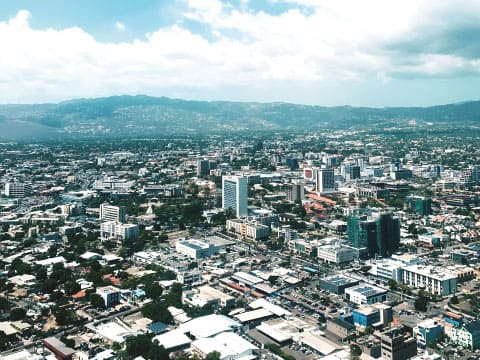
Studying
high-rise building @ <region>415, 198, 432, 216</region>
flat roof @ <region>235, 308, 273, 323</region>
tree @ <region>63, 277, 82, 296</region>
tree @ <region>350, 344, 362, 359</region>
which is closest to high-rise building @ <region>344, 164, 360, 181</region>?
high-rise building @ <region>415, 198, 432, 216</region>

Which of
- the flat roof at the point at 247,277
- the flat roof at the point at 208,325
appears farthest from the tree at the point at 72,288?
the flat roof at the point at 247,277

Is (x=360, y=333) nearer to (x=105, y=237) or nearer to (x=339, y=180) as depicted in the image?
(x=105, y=237)

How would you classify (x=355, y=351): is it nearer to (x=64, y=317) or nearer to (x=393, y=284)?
(x=393, y=284)

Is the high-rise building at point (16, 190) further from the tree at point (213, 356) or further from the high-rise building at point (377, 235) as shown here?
the tree at point (213, 356)

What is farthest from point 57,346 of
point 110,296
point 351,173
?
point 351,173

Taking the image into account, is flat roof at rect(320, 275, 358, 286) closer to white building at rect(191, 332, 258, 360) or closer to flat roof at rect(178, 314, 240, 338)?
flat roof at rect(178, 314, 240, 338)

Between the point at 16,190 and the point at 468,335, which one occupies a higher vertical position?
the point at 16,190

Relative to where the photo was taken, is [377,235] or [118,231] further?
[118,231]
